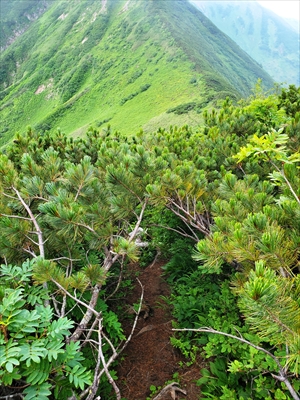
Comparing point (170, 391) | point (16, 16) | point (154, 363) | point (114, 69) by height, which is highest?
point (16, 16)

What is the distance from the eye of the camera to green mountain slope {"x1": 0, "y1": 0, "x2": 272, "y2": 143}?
45719 mm

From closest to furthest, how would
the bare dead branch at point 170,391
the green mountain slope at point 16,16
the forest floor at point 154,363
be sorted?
the bare dead branch at point 170,391 → the forest floor at point 154,363 → the green mountain slope at point 16,16

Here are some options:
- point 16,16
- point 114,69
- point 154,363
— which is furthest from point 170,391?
point 16,16

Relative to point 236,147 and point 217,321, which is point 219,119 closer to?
point 236,147

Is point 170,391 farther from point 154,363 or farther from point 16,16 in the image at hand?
point 16,16

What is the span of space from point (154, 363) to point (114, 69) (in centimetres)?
7356

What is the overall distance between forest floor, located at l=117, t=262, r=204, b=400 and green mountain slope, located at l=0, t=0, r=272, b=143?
89.3 ft

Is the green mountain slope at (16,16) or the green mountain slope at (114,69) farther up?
the green mountain slope at (16,16)

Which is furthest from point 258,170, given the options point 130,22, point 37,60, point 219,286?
point 37,60

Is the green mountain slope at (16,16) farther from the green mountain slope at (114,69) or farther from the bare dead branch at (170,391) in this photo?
the bare dead branch at (170,391)

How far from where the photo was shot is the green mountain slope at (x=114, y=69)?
4572 cm

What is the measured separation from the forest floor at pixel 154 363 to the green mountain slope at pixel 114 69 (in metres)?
27.2

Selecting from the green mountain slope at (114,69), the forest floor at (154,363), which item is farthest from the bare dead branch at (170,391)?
the green mountain slope at (114,69)

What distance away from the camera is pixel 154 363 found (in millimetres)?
3588
